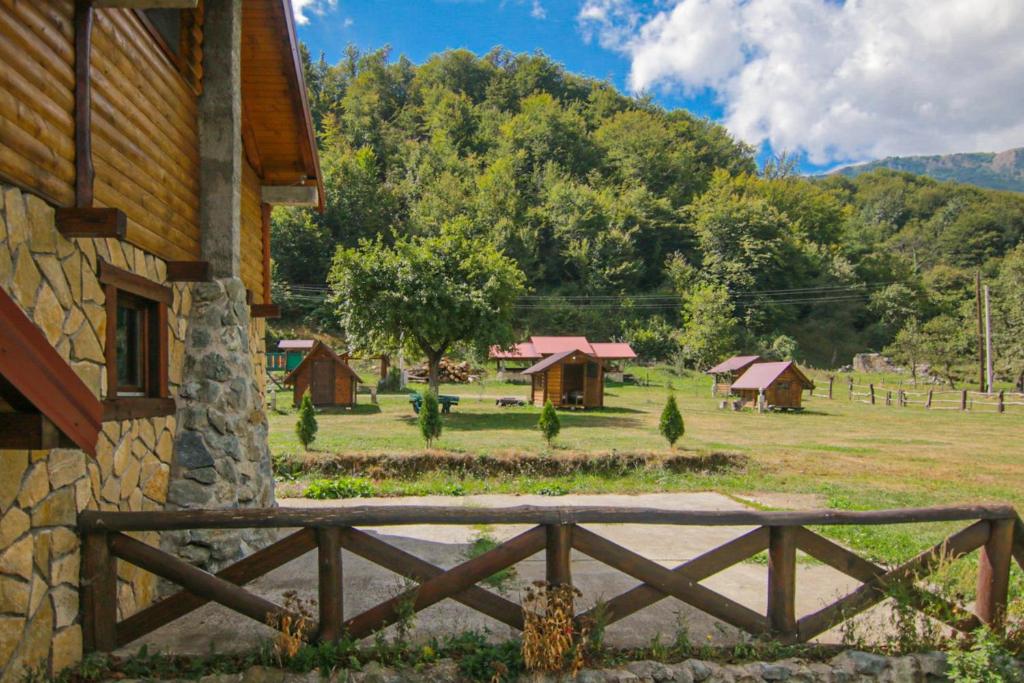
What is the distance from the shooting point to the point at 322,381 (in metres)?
24.3

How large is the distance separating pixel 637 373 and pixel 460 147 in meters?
49.6

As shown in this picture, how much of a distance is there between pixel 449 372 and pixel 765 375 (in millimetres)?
18431

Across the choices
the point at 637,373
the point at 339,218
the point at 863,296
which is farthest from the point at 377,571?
the point at 863,296

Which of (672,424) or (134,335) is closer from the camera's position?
(134,335)

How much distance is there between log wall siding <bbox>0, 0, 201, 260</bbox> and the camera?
10.4 ft

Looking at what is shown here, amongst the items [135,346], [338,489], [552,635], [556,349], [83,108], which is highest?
[83,108]

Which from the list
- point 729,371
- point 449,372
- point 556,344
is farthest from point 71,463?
point 556,344

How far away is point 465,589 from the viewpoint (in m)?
3.92

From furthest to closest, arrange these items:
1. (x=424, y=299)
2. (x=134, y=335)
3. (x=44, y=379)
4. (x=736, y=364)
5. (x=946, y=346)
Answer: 1. (x=946, y=346)
2. (x=736, y=364)
3. (x=424, y=299)
4. (x=134, y=335)
5. (x=44, y=379)

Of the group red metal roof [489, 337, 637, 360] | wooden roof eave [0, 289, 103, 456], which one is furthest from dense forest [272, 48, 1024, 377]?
wooden roof eave [0, 289, 103, 456]

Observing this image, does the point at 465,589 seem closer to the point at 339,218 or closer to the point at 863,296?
the point at 339,218

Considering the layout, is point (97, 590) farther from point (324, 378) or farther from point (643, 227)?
point (643, 227)

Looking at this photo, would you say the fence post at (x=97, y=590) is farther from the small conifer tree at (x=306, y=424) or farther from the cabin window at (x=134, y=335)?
the small conifer tree at (x=306, y=424)

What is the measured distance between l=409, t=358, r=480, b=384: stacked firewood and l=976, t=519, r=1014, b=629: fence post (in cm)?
3358
